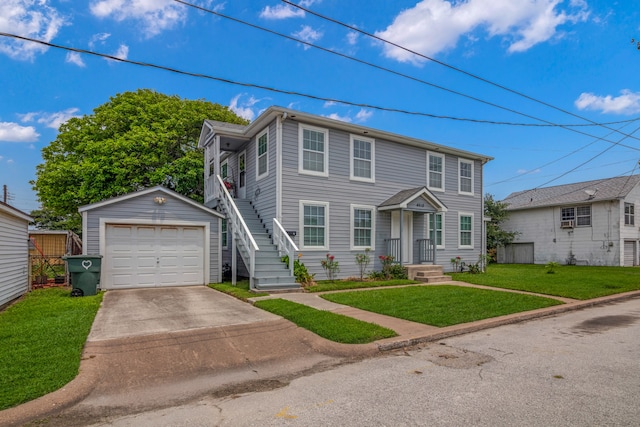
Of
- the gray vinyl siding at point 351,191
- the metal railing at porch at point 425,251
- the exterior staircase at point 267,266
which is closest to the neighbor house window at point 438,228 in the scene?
the gray vinyl siding at point 351,191

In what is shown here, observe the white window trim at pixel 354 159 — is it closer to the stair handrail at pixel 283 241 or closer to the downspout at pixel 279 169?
the downspout at pixel 279 169

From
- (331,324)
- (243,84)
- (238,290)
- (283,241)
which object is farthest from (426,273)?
(243,84)

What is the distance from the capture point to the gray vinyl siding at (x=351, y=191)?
1341cm

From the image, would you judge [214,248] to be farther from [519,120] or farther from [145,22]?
[519,120]

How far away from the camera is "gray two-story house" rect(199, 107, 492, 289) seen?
1317 centimetres

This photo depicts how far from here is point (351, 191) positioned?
48.5ft

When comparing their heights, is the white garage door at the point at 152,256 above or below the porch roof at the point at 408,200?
below

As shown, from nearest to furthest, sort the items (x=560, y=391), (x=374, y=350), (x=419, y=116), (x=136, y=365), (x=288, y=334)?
(x=560, y=391) → (x=136, y=365) → (x=374, y=350) → (x=288, y=334) → (x=419, y=116)

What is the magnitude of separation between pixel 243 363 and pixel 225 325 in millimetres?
2004

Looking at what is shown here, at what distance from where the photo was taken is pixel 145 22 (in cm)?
1074

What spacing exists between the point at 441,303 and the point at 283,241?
5497mm

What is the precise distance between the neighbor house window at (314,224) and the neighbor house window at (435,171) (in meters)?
5.69

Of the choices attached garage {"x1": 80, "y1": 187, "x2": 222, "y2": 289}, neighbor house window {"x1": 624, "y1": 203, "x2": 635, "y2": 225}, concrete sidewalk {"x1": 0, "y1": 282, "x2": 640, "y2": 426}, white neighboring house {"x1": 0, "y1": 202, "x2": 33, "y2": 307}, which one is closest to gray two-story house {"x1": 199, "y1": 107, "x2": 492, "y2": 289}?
attached garage {"x1": 80, "y1": 187, "x2": 222, "y2": 289}

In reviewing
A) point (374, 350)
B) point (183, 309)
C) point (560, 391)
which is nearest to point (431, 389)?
point (560, 391)
